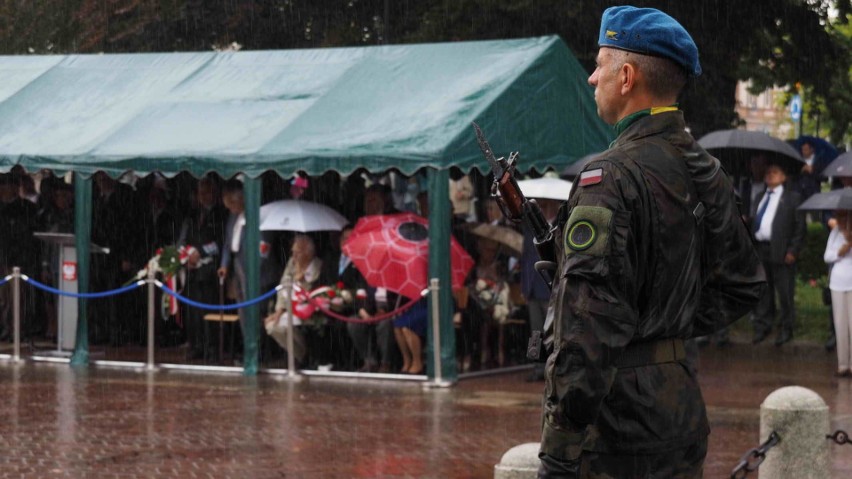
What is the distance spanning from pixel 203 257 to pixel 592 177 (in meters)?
12.3

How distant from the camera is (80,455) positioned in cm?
996

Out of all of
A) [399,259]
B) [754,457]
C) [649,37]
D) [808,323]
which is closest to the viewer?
[649,37]

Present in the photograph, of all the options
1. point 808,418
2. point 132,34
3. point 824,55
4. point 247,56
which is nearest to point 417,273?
point 247,56

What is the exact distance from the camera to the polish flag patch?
3.90m

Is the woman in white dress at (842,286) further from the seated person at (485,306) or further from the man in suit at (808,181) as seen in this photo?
the seated person at (485,306)

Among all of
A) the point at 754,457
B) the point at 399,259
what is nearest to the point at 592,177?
the point at 754,457

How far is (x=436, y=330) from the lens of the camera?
13.7 meters

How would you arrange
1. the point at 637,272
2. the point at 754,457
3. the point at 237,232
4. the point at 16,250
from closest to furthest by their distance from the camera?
the point at 637,272 → the point at 754,457 → the point at 237,232 → the point at 16,250

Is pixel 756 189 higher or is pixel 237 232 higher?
pixel 756 189

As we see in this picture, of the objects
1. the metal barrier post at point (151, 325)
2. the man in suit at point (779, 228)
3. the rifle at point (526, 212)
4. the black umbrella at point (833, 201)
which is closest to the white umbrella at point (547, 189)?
the black umbrella at point (833, 201)

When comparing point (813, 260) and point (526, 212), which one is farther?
point (813, 260)

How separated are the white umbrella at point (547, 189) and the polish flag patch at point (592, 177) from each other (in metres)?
9.87

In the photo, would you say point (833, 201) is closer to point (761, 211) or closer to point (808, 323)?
point (761, 211)

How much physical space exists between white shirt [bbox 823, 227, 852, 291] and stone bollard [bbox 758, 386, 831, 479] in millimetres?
7431
